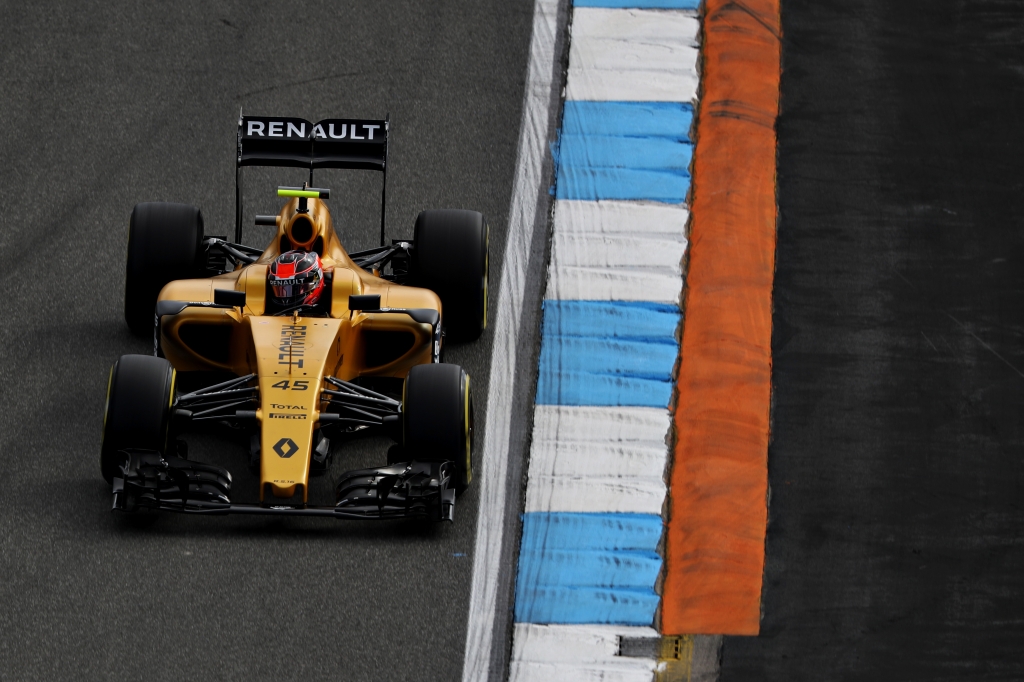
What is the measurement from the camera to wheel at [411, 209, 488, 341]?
43.3 ft

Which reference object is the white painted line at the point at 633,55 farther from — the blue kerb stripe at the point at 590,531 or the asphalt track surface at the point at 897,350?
the blue kerb stripe at the point at 590,531

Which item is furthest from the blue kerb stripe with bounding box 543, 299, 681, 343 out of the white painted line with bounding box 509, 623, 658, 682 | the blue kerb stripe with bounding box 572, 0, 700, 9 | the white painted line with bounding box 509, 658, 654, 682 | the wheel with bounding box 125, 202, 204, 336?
the blue kerb stripe with bounding box 572, 0, 700, 9

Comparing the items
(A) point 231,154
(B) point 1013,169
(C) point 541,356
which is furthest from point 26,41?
(B) point 1013,169

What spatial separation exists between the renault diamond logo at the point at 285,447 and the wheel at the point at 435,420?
667 mm

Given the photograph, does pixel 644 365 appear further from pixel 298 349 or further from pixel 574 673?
pixel 574 673

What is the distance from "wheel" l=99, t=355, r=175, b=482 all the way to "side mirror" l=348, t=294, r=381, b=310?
4.54 feet

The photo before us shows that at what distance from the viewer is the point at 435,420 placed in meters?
11.7

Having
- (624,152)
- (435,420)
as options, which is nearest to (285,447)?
(435,420)

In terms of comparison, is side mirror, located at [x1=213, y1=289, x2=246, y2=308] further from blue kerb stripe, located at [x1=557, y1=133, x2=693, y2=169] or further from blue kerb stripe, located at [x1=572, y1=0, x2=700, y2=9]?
blue kerb stripe, located at [x1=572, y1=0, x2=700, y2=9]

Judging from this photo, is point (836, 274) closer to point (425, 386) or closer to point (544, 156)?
point (544, 156)

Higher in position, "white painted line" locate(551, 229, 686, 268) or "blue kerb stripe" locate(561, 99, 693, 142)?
"blue kerb stripe" locate(561, 99, 693, 142)

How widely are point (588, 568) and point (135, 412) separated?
2849mm

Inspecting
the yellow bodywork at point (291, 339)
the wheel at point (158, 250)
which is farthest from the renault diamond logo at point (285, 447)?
the wheel at point (158, 250)

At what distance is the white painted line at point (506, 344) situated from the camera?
11.4 metres
